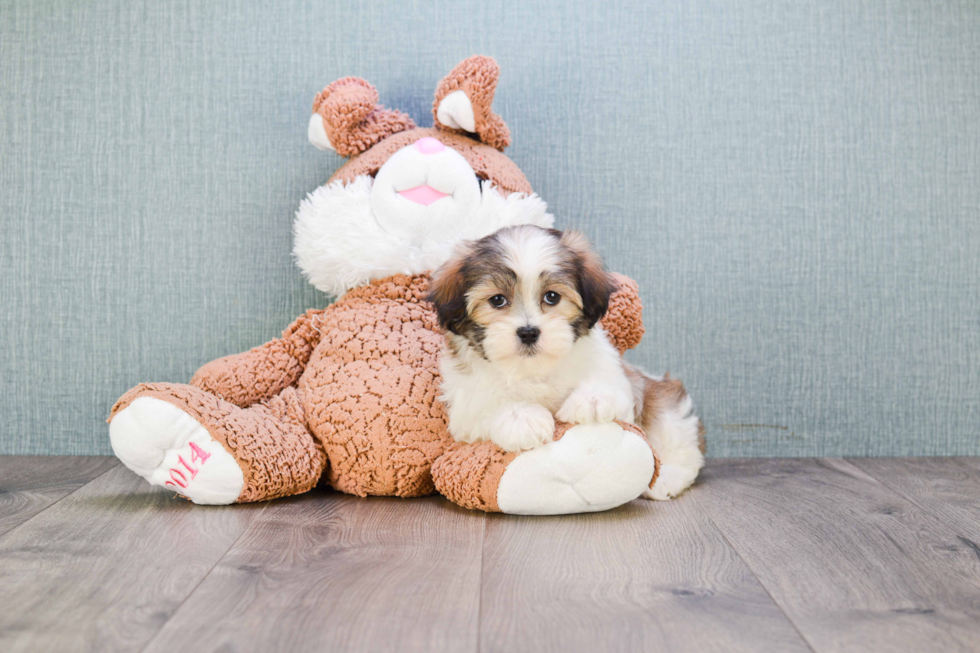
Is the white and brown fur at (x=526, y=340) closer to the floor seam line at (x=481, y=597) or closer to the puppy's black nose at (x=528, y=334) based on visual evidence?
the puppy's black nose at (x=528, y=334)

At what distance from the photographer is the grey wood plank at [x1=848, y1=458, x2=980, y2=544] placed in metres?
1.67

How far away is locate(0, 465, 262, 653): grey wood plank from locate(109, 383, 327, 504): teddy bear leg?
7 cm

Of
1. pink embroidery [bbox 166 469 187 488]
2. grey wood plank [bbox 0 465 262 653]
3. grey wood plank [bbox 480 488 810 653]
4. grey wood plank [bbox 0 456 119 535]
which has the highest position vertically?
pink embroidery [bbox 166 469 187 488]

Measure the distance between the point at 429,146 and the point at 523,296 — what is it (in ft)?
2.11

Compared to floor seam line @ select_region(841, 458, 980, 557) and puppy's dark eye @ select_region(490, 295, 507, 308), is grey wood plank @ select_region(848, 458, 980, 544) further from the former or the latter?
puppy's dark eye @ select_region(490, 295, 507, 308)

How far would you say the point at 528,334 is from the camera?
1.48 meters

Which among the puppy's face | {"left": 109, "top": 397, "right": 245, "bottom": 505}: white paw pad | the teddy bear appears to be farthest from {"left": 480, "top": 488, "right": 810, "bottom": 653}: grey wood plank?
{"left": 109, "top": 397, "right": 245, "bottom": 505}: white paw pad

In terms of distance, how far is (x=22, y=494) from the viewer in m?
1.86

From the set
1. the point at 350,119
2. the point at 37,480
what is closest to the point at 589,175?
the point at 350,119

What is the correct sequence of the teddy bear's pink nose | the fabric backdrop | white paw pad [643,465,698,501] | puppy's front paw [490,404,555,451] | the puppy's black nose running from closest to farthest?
the puppy's black nose → puppy's front paw [490,404,555,451] → white paw pad [643,465,698,501] → the teddy bear's pink nose → the fabric backdrop

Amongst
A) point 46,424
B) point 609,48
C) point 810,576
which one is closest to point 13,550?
point 46,424

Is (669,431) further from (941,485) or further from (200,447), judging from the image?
(200,447)

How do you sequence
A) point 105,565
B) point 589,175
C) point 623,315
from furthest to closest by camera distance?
point 589,175 < point 623,315 < point 105,565

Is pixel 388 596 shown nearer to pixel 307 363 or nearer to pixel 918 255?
pixel 307 363
